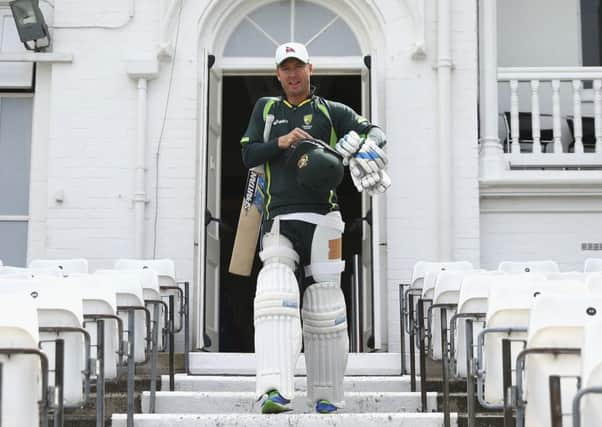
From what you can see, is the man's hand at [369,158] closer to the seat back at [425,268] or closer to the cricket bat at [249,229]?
the cricket bat at [249,229]

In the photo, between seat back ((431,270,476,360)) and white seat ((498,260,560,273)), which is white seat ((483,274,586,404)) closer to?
seat back ((431,270,476,360))

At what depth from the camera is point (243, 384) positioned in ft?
23.5

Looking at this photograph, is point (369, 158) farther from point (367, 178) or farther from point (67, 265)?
point (67, 265)

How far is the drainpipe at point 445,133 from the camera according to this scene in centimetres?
951

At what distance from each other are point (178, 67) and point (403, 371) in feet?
12.0

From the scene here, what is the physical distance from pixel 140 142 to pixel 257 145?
13.8ft

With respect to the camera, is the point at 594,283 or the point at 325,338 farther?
the point at 594,283

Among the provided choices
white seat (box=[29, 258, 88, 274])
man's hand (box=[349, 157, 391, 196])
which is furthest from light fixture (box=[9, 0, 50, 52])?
man's hand (box=[349, 157, 391, 196])

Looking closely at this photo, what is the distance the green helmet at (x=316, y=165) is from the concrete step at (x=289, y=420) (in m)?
1.13

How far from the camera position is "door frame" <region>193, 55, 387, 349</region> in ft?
30.3

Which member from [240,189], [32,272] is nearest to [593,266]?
[32,272]

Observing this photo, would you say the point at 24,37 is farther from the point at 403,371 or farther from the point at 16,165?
the point at 403,371

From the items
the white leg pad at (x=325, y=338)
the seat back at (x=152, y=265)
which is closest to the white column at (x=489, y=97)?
the seat back at (x=152, y=265)

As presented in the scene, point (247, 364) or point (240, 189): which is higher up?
point (240, 189)
